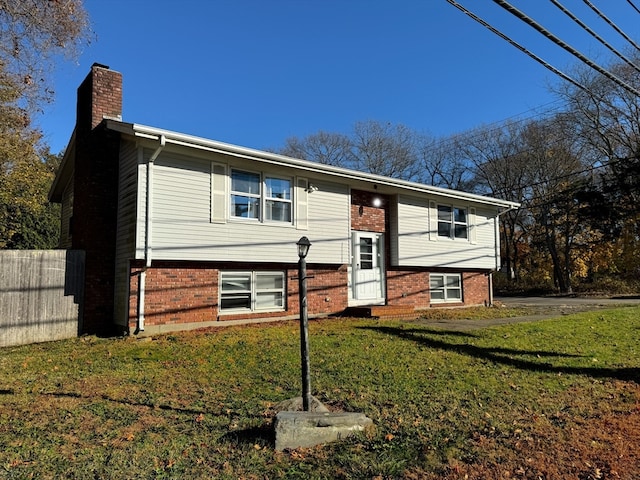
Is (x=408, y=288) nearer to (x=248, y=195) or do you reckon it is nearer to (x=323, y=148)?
(x=248, y=195)

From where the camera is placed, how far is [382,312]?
12.3 metres

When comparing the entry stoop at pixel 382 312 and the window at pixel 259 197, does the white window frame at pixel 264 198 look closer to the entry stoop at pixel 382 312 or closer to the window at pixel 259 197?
the window at pixel 259 197

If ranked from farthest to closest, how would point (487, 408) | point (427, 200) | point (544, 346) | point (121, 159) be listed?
point (427, 200), point (121, 159), point (544, 346), point (487, 408)

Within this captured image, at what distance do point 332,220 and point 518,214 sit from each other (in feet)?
90.0

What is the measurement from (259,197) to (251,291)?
2.41 meters

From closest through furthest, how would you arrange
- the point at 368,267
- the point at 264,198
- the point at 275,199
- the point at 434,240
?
the point at 264,198
the point at 275,199
the point at 368,267
the point at 434,240

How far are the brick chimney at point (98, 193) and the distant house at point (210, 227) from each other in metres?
0.02

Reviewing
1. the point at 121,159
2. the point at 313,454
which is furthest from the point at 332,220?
the point at 313,454

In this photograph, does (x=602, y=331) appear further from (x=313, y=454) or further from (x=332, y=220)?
(x=313, y=454)

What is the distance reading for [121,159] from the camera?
35.6 feet

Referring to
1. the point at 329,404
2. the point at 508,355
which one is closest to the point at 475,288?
the point at 508,355

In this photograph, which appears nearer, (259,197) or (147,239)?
(147,239)

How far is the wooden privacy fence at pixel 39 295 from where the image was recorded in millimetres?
8906

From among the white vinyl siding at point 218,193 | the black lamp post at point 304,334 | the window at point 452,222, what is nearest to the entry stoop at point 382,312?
the window at point 452,222
